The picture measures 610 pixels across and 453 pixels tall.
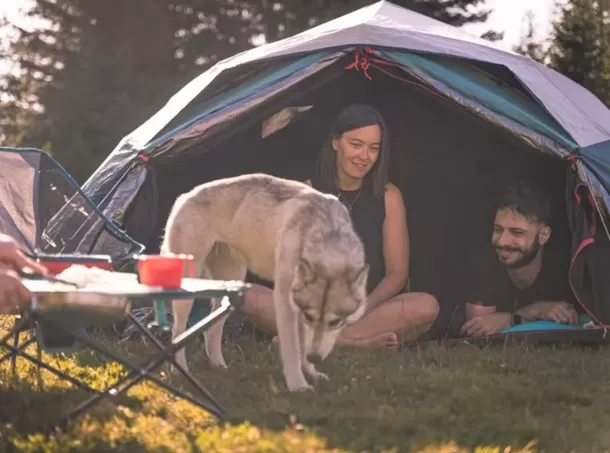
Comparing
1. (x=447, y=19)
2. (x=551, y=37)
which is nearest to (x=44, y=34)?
(x=447, y=19)

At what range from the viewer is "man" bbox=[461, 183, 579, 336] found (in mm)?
5863

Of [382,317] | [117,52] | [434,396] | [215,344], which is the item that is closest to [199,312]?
[215,344]

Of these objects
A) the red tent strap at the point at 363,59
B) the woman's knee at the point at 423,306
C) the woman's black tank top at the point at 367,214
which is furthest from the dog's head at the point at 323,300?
the red tent strap at the point at 363,59

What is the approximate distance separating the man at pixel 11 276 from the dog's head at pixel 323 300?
1.22m

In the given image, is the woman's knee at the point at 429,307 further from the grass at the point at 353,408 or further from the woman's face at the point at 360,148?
the woman's face at the point at 360,148

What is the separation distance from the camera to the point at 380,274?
612 centimetres

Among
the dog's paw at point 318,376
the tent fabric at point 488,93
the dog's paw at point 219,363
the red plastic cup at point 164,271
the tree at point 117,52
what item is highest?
the tree at point 117,52

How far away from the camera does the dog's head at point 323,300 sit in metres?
4.02

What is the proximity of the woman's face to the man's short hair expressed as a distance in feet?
3.13

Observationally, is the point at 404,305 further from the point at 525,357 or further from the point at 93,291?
the point at 93,291

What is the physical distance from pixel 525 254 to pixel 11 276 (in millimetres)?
3885

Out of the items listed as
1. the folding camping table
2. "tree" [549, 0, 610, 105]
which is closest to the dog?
the folding camping table

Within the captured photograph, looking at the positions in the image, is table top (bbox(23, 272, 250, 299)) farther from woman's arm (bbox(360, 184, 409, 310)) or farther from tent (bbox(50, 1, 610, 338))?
woman's arm (bbox(360, 184, 409, 310))

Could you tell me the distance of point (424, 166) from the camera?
22.6ft
